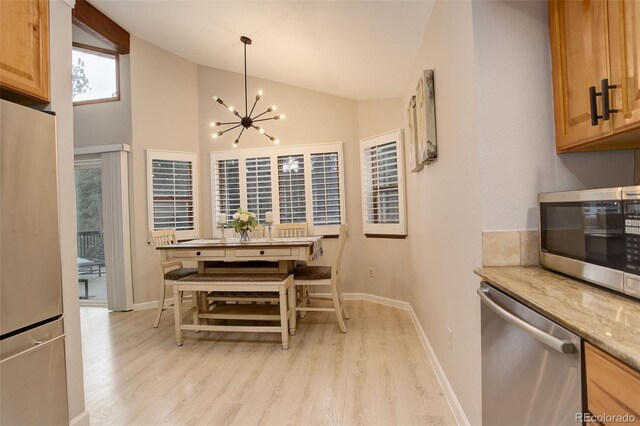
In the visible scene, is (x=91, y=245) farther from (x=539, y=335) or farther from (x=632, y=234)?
(x=632, y=234)

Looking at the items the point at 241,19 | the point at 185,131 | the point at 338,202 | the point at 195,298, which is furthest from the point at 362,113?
the point at 195,298

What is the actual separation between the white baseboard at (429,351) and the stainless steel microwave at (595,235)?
104 cm

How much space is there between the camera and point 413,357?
2658 mm

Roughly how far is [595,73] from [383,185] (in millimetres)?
3167

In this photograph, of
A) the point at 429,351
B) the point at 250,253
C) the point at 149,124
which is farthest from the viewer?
the point at 149,124

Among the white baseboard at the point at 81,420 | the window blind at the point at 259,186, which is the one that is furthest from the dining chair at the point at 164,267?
the white baseboard at the point at 81,420

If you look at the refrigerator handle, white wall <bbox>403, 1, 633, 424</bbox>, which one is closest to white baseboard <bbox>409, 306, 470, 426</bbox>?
white wall <bbox>403, 1, 633, 424</bbox>

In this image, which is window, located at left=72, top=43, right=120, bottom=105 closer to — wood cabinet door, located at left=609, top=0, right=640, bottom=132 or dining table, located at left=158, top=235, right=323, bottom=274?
dining table, located at left=158, top=235, right=323, bottom=274

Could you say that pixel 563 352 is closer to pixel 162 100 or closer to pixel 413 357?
pixel 413 357

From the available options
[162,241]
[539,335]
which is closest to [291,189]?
[162,241]

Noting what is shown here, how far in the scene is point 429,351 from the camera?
2.64 meters

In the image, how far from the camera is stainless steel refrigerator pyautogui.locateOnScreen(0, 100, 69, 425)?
4.21ft

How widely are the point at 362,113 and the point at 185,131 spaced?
2662mm

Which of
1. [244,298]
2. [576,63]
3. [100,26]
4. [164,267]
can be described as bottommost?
[244,298]
